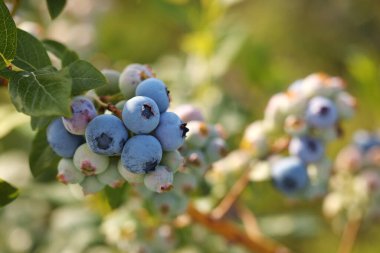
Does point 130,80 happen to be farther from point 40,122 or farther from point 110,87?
point 40,122

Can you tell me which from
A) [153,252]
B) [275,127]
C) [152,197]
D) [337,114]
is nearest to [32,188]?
[153,252]

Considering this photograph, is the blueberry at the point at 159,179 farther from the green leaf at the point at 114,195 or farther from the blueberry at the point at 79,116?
the green leaf at the point at 114,195

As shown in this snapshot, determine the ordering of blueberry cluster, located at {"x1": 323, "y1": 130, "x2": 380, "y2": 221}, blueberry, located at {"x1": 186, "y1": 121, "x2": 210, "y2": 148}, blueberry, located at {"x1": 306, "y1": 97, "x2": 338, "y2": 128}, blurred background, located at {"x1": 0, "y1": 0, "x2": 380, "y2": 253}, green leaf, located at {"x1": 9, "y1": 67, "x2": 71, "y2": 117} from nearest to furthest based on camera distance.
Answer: green leaf, located at {"x1": 9, "y1": 67, "x2": 71, "y2": 117}
blueberry, located at {"x1": 186, "y1": 121, "x2": 210, "y2": 148}
blueberry, located at {"x1": 306, "y1": 97, "x2": 338, "y2": 128}
blueberry cluster, located at {"x1": 323, "y1": 130, "x2": 380, "y2": 221}
blurred background, located at {"x1": 0, "y1": 0, "x2": 380, "y2": 253}

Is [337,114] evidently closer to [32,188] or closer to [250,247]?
[250,247]

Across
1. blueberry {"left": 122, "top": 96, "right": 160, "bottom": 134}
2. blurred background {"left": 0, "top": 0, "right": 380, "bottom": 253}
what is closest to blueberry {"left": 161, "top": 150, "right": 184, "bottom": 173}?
blueberry {"left": 122, "top": 96, "right": 160, "bottom": 134}

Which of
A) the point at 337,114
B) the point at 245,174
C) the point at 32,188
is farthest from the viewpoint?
the point at 32,188

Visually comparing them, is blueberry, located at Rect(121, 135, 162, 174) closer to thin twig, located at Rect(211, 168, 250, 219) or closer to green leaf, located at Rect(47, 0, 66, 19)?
green leaf, located at Rect(47, 0, 66, 19)
